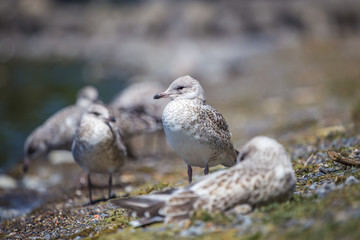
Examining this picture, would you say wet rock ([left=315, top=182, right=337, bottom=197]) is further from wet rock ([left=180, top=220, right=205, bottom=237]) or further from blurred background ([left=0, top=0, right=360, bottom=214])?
blurred background ([left=0, top=0, right=360, bottom=214])

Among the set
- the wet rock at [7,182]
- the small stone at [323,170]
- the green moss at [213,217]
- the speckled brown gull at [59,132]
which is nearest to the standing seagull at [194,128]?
the small stone at [323,170]

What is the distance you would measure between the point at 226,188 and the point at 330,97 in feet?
37.8

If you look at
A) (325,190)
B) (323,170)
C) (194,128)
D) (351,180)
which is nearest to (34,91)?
(194,128)

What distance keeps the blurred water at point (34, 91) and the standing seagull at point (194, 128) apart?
27.3 feet

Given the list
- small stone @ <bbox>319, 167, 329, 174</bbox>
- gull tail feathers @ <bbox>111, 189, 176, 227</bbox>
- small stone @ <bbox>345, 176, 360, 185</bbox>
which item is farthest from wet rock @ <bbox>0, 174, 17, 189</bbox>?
small stone @ <bbox>345, 176, 360, 185</bbox>

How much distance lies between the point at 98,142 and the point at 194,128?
7.15 ft

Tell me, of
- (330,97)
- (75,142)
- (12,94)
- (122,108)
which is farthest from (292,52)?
(75,142)

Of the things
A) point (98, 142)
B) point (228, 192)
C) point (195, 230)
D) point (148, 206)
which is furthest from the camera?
point (98, 142)

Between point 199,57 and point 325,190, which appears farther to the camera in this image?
point 199,57

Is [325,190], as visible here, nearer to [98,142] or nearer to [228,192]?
[228,192]

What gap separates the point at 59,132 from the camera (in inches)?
469

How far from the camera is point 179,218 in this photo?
5.32 m

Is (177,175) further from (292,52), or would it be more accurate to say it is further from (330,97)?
(292,52)

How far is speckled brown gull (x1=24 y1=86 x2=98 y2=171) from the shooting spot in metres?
11.7
